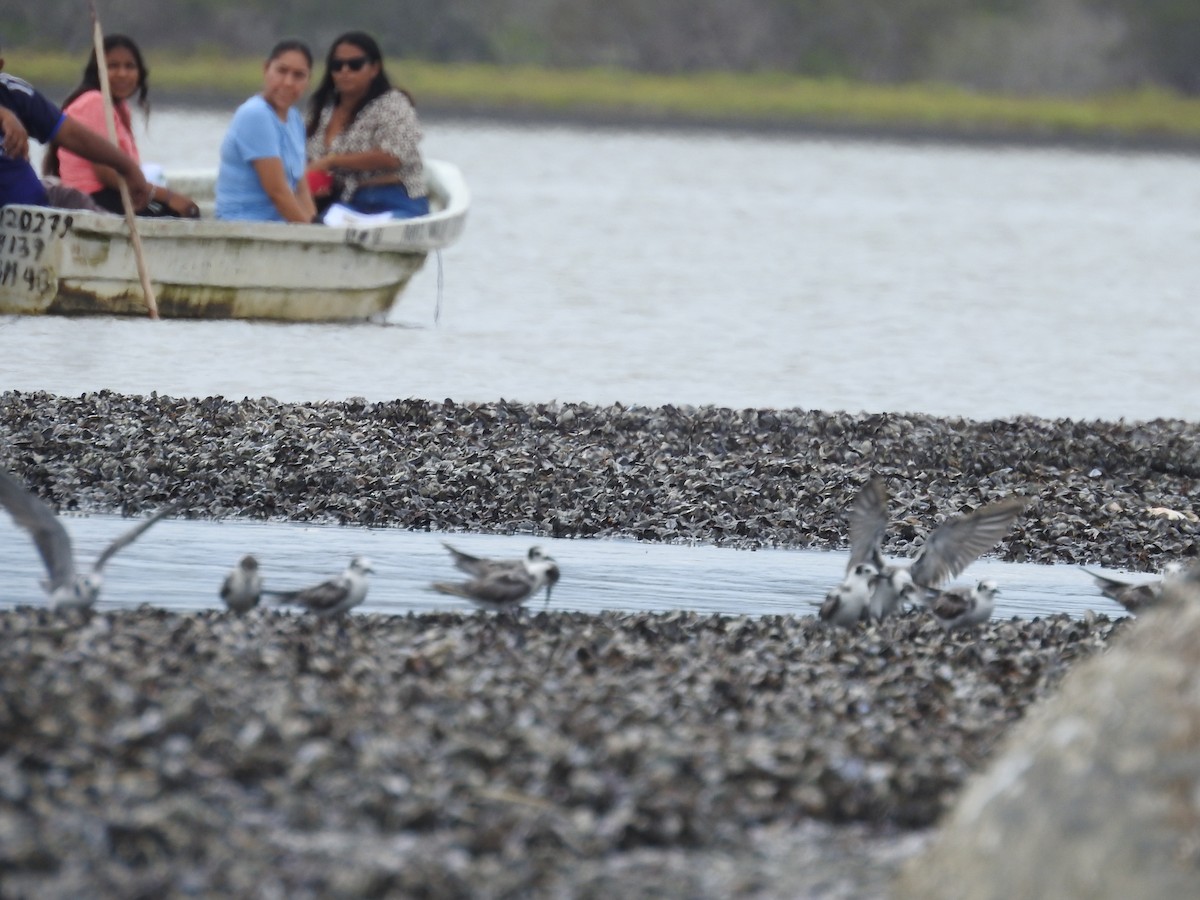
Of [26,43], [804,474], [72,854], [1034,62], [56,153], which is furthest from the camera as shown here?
[1034,62]

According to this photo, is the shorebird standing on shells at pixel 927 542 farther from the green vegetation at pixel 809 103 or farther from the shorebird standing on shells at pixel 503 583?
the green vegetation at pixel 809 103

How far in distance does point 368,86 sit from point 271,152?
4.42 ft

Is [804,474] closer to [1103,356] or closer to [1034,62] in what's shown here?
[1103,356]

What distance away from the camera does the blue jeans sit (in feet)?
50.9

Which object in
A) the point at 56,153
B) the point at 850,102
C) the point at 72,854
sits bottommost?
the point at 72,854

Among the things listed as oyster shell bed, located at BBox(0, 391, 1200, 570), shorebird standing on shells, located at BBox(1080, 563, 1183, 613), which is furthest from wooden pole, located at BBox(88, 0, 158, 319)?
shorebird standing on shells, located at BBox(1080, 563, 1183, 613)

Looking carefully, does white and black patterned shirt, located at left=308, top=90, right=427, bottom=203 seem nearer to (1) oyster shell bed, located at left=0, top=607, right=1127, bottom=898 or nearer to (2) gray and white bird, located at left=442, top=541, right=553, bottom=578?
(2) gray and white bird, located at left=442, top=541, right=553, bottom=578

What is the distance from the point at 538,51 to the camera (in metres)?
66.4

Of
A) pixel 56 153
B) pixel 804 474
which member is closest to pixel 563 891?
pixel 804 474

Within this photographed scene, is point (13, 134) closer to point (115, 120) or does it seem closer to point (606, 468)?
point (115, 120)

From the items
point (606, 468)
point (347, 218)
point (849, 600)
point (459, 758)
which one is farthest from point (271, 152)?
point (459, 758)

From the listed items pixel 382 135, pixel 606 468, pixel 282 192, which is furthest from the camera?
pixel 382 135

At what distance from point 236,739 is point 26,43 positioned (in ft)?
186

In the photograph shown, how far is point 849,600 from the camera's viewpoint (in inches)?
261
